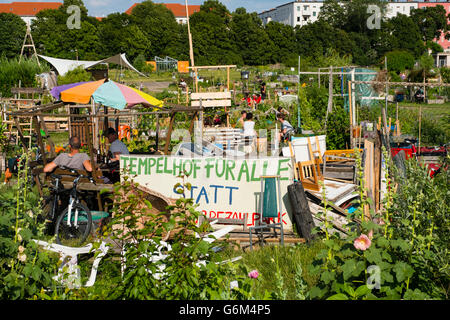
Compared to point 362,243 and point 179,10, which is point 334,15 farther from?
point 362,243

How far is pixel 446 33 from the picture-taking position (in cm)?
12681

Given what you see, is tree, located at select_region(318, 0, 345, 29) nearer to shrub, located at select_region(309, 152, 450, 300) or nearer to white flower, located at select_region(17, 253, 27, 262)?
shrub, located at select_region(309, 152, 450, 300)

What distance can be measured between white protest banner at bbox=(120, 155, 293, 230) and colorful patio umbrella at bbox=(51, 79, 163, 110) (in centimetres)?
127

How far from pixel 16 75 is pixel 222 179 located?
24.7 meters

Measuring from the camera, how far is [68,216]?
7164 mm

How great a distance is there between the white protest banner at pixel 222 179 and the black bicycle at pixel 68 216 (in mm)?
1029

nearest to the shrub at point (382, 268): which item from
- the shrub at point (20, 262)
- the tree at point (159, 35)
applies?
the shrub at point (20, 262)

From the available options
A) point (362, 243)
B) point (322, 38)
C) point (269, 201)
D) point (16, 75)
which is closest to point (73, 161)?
point (269, 201)

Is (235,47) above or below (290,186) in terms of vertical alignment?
above

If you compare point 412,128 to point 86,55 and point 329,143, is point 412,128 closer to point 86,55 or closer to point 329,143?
point 329,143

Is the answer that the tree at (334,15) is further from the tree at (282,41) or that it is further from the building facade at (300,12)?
the building facade at (300,12)

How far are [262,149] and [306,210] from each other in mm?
6610
